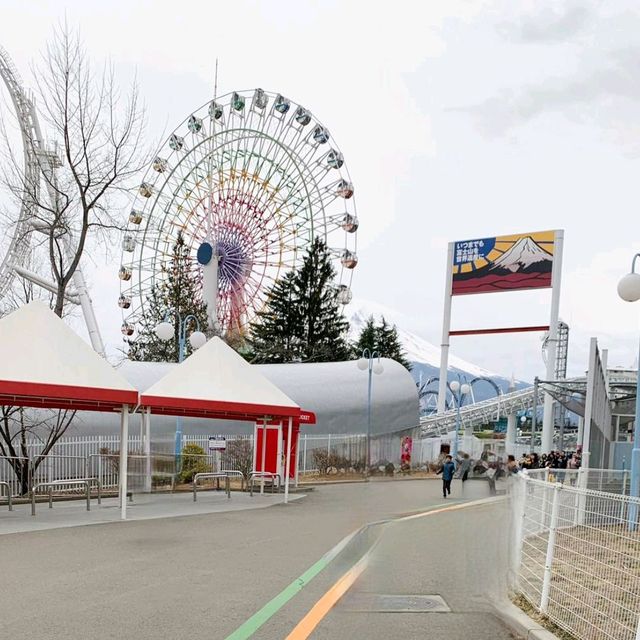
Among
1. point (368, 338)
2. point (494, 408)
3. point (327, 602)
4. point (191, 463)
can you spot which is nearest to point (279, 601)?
point (327, 602)

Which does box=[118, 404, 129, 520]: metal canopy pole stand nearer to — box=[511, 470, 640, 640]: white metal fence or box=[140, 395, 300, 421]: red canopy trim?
box=[140, 395, 300, 421]: red canopy trim

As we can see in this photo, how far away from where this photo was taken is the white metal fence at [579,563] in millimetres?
7422

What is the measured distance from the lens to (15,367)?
1570 centimetres

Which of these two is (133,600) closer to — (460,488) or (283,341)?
(460,488)

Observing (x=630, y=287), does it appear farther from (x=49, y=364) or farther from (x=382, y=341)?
(x=382, y=341)

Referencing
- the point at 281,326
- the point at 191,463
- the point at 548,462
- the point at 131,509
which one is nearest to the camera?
the point at 131,509

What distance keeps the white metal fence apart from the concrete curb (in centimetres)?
19

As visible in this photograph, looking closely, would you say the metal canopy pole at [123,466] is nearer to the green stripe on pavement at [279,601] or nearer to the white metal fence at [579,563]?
the green stripe on pavement at [279,601]

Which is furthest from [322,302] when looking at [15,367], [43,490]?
[15,367]

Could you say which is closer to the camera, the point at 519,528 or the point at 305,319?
the point at 519,528

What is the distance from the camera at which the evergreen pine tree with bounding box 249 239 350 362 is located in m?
66.6

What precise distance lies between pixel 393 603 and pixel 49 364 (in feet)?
32.1

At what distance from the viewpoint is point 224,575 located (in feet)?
31.9

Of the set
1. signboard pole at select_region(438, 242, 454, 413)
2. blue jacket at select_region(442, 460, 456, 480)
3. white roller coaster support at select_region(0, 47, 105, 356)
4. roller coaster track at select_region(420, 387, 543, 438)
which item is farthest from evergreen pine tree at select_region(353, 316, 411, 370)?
blue jacket at select_region(442, 460, 456, 480)
